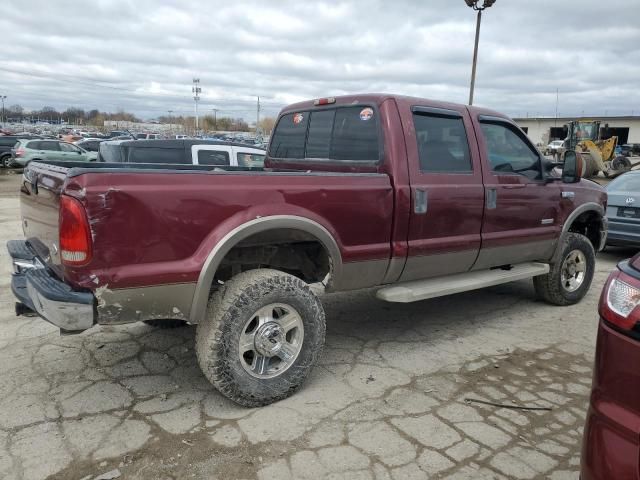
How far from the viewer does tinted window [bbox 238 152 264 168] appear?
356 inches

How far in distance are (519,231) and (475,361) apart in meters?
1.41

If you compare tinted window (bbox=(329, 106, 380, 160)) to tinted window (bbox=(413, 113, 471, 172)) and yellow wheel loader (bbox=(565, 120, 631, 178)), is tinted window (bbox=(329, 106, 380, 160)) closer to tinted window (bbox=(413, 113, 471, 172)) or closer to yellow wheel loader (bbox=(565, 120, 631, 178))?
tinted window (bbox=(413, 113, 471, 172))

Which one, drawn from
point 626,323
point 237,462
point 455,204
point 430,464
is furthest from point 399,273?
point 626,323

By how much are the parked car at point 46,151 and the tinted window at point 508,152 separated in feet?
67.6

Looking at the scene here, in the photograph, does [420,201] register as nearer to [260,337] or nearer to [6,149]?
[260,337]

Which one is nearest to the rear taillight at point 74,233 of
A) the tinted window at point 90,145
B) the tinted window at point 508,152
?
the tinted window at point 508,152

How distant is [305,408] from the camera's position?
11.2 feet

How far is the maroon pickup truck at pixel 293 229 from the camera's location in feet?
9.50

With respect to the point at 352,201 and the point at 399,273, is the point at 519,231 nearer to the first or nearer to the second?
the point at 399,273

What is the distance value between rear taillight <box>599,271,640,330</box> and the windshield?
7.43 m

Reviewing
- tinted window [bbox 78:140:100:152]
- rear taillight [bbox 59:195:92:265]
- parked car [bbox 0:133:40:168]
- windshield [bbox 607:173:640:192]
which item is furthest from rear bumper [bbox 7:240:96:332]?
tinted window [bbox 78:140:100:152]

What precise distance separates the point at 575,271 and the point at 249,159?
5.54 m

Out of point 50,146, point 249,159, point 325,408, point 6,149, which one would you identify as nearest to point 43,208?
point 325,408

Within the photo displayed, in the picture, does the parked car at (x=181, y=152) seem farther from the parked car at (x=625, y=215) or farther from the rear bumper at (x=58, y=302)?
the parked car at (x=625, y=215)
